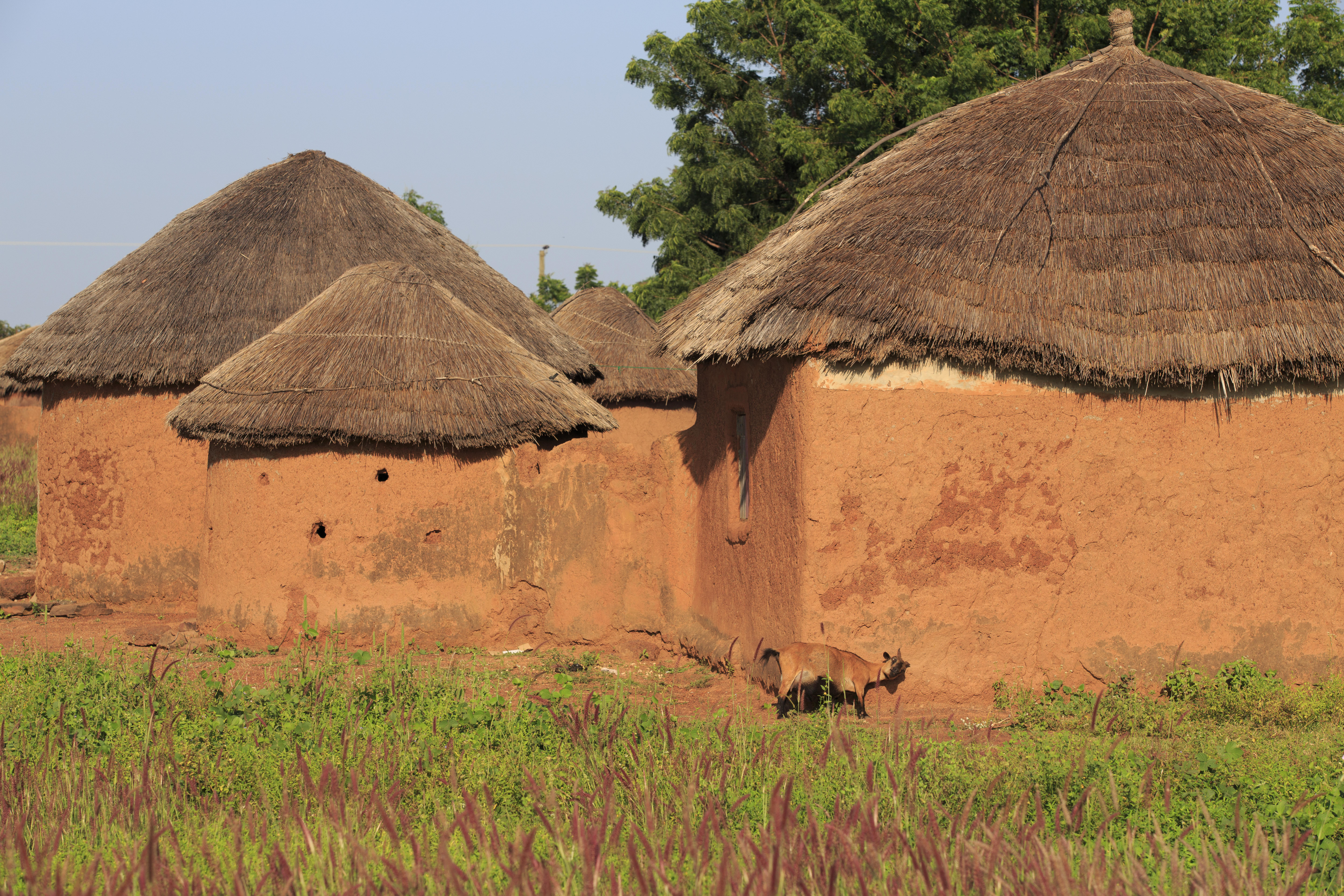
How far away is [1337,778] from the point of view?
4.04 m

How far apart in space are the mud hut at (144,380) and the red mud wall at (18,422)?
38.9ft

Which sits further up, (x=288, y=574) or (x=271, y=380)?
(x=271, y=380)

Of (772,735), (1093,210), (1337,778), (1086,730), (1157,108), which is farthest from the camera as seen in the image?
(1157,108)

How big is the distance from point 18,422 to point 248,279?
1363 cm

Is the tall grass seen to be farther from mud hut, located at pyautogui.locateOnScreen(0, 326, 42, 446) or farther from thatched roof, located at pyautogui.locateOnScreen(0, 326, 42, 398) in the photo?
thatched roof, located at pyautogui.locateOnScreen(0, 326, 42, 398)

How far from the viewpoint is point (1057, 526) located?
595cm

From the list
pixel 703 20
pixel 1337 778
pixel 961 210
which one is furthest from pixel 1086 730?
pixel 703 20

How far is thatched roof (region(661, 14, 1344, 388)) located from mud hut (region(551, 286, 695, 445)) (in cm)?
853

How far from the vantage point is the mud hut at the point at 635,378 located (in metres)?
15.6

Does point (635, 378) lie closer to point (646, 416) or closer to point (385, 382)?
point (646, 416)

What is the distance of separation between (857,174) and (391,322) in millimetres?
3470

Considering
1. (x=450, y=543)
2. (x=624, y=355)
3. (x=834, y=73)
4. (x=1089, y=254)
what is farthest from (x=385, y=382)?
(x=834, y=73)

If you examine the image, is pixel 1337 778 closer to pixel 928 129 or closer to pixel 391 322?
pixel 928 129

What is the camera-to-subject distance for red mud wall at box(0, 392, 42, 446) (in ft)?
67.0
